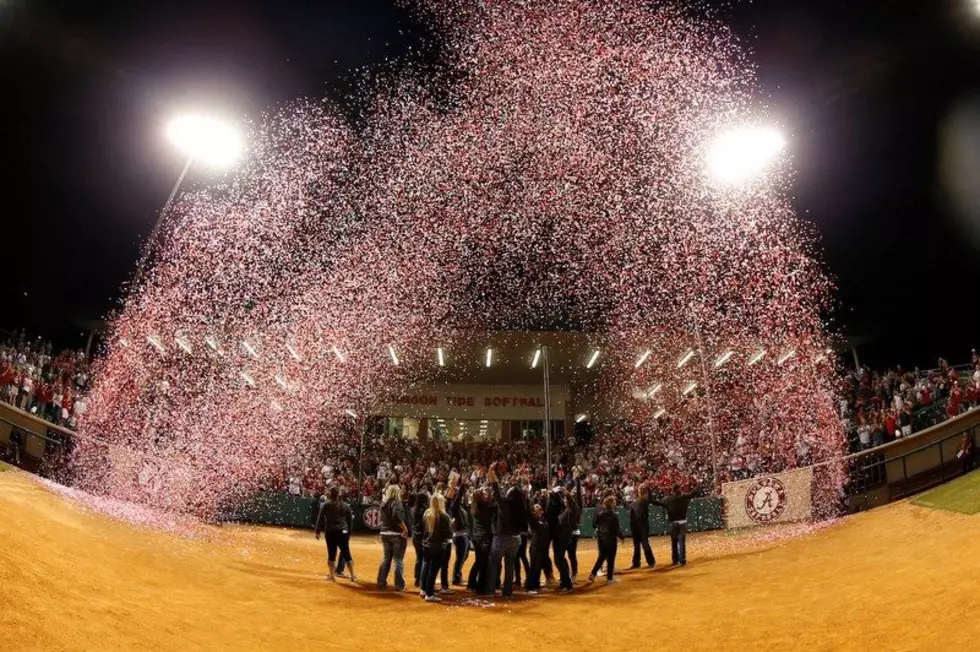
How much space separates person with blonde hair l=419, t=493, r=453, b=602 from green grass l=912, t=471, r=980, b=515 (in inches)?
389

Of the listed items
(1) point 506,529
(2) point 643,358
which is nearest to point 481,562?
(1) point 506,529

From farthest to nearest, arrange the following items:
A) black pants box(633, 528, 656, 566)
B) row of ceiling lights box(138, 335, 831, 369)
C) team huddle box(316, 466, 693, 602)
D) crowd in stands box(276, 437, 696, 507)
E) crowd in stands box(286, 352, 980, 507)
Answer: row of ceiling lights box(138, 335, 831, 369) → crowd in stands box(276, 437, 696, 507) → crowd in stands box(286, 352, 980, 507) → black pants box(633, 528, 656, 566) → team huddle box(316, 466, 693, 602)

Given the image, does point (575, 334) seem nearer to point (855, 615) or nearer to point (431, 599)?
point (431, 599)

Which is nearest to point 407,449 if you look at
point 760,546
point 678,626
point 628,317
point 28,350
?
point 628,317

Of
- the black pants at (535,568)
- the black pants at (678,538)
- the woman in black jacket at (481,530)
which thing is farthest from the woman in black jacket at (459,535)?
the black pants at (678,538)

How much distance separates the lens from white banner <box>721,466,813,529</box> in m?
20.2

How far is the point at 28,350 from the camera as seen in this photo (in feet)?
85.4

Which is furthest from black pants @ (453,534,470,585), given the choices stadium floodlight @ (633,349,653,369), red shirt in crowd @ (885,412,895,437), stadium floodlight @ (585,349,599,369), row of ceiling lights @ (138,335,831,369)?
stadium floodlight @ (585,349,599,369)

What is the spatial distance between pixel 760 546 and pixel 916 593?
797cm

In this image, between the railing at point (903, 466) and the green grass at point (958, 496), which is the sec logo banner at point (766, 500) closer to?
the railing at point (903, 466)

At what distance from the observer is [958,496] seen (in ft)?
47.2

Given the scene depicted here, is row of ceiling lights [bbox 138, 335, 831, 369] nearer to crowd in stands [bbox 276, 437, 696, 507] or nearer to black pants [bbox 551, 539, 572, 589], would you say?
crowd in stands [bbox 276, 437, 696, 507]

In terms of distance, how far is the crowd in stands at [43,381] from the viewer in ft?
72.4

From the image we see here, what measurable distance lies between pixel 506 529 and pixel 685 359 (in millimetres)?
26171
